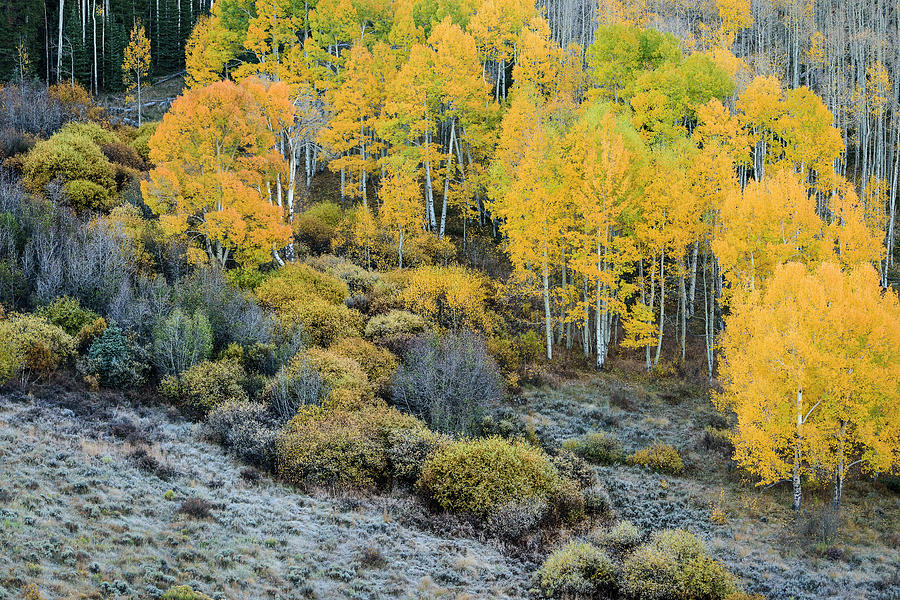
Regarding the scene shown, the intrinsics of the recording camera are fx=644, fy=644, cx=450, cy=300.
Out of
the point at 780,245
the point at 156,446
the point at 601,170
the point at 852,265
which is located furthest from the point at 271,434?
the point at 852,265

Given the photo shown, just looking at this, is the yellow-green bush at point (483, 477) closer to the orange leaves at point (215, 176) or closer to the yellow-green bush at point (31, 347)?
the yellow-green bush at point (31, 347)

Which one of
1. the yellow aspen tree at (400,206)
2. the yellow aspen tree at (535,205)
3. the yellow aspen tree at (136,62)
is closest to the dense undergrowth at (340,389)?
the yellow aspen tree at (400,206)

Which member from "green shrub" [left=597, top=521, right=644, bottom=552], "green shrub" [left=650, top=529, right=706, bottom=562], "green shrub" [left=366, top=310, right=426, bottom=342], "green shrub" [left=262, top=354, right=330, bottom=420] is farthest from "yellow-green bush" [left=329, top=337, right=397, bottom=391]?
"green shrub" [left=650, top=529, right=706, bottom=562]

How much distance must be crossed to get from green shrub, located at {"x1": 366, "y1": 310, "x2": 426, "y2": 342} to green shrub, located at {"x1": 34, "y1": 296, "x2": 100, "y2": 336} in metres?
9.28

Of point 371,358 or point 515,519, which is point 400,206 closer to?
point 371,358

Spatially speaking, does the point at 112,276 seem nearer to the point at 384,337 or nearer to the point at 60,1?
the point at 384,337

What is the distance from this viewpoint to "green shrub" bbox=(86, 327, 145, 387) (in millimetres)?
18328

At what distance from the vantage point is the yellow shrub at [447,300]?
2627cm

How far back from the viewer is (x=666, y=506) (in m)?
17.3

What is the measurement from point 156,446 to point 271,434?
2.77 m

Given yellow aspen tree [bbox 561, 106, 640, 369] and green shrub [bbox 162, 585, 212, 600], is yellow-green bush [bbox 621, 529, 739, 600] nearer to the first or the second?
green shrub [bbox 162, 585, 212, 600]

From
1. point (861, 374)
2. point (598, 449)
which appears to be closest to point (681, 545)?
point (598, 449)

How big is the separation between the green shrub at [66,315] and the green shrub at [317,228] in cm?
1217

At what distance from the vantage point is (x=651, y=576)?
42.4 ft
